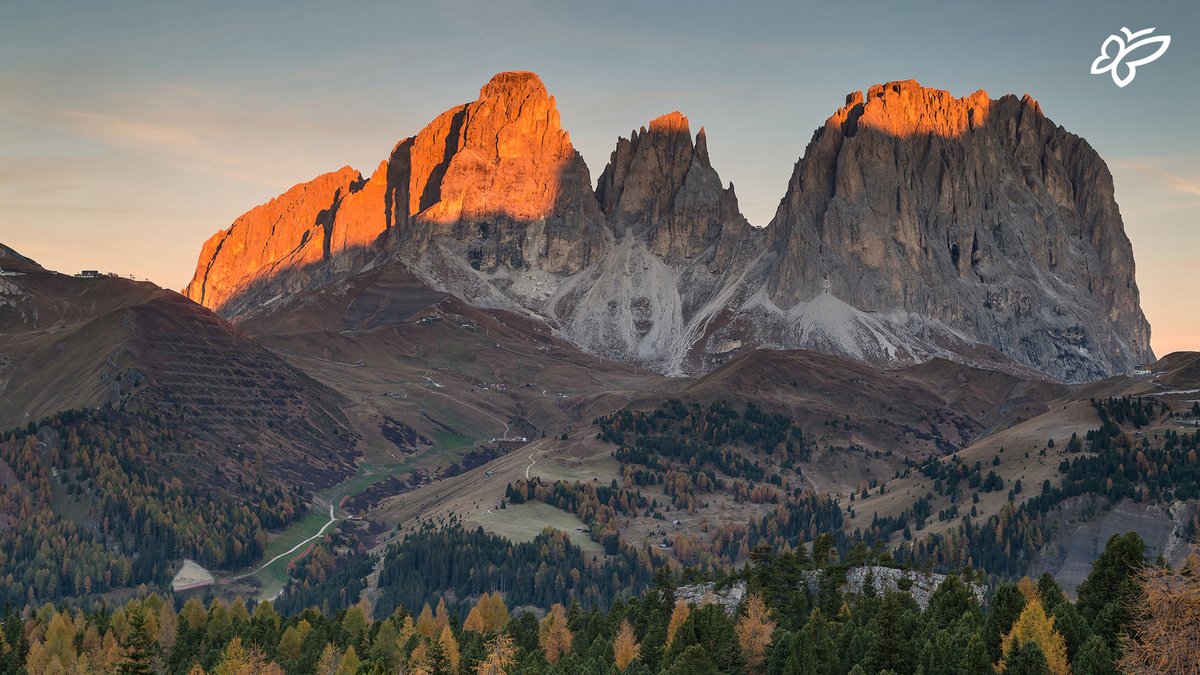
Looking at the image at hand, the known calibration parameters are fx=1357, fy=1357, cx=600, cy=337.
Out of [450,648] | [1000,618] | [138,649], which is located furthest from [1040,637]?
[138,649]

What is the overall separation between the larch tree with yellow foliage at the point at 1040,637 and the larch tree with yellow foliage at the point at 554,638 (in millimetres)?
65221

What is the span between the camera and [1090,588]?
146000mm

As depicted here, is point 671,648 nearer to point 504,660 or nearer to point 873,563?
point 504,660

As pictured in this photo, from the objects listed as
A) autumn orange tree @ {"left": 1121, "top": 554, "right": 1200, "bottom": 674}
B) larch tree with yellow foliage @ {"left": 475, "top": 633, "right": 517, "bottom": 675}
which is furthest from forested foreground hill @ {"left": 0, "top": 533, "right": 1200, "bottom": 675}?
larch tree with yellow foliage @ {"left": 475, "top": 633, "right": 517, "bottom": 675}

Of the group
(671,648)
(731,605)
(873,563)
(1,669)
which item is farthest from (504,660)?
(1,669)

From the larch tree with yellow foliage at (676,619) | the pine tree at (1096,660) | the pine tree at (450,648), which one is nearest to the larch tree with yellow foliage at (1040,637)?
the pine tree at (1096,660)

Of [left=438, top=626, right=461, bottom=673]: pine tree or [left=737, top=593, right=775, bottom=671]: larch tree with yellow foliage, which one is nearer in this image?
[left=737, top=593, right=775, bottom=671]: larch tree with yellow foliage

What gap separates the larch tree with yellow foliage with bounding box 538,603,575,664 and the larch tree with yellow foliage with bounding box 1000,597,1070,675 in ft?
214

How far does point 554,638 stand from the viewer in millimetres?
180625

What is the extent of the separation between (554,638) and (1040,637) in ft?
245

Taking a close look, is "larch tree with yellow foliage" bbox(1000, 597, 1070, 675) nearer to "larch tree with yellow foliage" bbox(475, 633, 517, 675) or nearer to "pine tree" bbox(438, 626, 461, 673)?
"larch tree with yellow foliage" bbox(475, 633, 517, 675)

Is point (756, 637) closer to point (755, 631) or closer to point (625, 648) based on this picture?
point (755, 631)

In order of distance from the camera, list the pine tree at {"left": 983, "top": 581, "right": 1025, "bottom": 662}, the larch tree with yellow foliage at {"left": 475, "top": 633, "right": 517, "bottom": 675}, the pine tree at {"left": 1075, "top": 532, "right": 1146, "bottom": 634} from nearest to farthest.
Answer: the pine tree at {"left": 1075, "top": 532, "right": 1146, "bottom": 634}
the pine tree at {"left": 983, "top": 581, "right": 1025, "bottom": 662}
the larch tree with yellow foliage at {"left": 475, "top": 633, "right": 517, "bottom": 675}

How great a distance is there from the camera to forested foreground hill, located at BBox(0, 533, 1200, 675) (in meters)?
117
